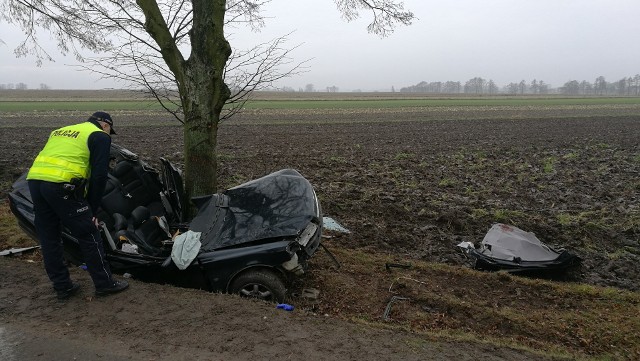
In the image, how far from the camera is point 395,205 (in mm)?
9117

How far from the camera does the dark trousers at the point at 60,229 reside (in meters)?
4.23

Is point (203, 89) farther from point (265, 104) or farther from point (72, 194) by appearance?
point (265, 104)

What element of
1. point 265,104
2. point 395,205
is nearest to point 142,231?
point 395,205

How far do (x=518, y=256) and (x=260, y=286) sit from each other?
381 cm

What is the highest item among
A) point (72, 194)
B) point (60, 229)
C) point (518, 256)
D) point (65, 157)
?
point (65, 157)

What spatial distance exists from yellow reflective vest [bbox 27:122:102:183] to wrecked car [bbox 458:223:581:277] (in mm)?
5115

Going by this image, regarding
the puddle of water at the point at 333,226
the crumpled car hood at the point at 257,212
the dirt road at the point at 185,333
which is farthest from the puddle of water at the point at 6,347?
the puddle of water at the point at 333,226

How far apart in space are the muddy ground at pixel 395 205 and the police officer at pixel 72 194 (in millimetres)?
295

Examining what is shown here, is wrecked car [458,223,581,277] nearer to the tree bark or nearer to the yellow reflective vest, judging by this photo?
the tree bark

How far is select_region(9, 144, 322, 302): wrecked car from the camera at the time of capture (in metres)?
4.56

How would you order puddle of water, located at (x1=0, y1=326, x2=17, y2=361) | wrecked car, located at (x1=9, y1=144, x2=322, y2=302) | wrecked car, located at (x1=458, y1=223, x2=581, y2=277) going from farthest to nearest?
wrecked car, located at (x1=458, y1=223, x2=581, y2=277)
wrecked car, located at (x1=9, y1=144, x2=322, y2=302)
puddle of water, located at (x1=0, y1=326, x2=17, y2=361)

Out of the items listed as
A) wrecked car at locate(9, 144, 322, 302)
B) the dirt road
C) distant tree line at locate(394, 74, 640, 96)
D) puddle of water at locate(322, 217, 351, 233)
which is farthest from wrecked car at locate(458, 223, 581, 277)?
distant tree line at locate(394, 74, 640, 96)

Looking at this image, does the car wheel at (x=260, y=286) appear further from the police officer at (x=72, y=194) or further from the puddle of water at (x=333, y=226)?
the puddle of water at (x=333, y=226)

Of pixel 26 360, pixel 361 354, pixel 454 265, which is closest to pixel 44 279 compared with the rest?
pixel 26 360
